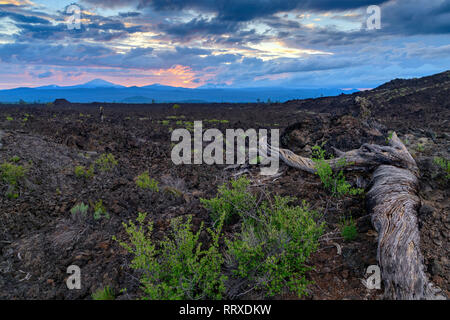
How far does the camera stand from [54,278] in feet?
11.8

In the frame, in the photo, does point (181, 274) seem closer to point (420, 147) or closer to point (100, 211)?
point (100, 211)

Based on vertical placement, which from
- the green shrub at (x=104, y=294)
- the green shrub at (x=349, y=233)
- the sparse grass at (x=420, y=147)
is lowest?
the green shrub at (x=104, y=294)

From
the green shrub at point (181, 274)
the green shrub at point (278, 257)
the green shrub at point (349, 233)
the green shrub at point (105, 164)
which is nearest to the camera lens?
the green shrub at point (181, 274)

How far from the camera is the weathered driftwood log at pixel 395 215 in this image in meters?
2.65

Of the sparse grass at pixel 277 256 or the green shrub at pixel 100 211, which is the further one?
the green shrub at pixel 100 211

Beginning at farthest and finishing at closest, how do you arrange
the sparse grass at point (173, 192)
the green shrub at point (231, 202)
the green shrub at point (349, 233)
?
the sparse grass at point (173, 192) → the green shrub at point (231, 202) → the green shrub at point (349, 233)

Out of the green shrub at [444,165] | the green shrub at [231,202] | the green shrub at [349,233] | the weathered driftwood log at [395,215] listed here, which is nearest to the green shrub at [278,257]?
the green shrub at [349,233]

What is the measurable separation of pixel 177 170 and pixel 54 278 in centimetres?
584

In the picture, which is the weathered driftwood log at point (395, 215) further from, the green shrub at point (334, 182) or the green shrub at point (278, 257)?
the green shrub at point (278, 257)

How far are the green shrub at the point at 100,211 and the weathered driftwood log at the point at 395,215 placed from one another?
4390 mm

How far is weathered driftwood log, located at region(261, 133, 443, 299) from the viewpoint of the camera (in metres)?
2.65

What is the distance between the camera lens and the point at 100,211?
517 cm

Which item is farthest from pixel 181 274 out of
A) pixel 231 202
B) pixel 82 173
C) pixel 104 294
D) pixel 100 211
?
pixel 82 173

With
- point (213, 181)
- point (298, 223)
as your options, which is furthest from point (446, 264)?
point (213, 181)
